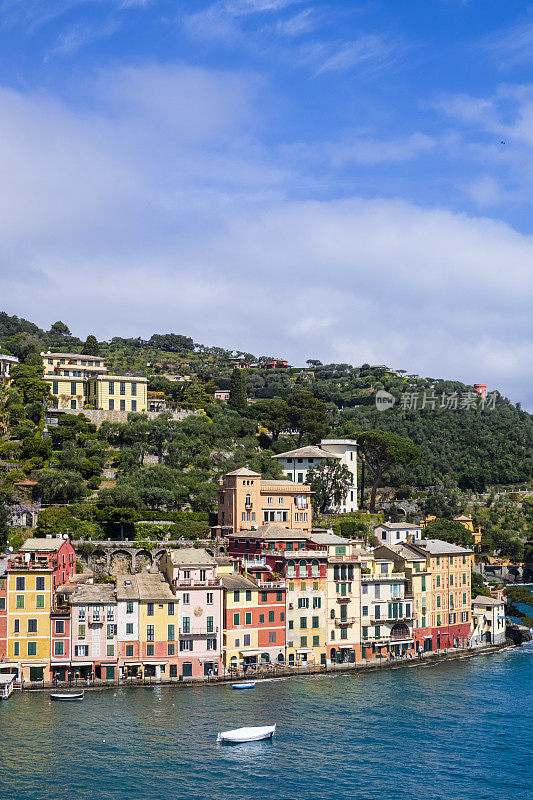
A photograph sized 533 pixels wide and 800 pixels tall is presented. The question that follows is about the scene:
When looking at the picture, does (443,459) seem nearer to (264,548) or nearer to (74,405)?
(74,405)

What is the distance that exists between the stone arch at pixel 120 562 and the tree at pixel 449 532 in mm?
38007

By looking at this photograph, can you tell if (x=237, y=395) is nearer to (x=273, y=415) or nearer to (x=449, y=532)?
(x=273, y=415)

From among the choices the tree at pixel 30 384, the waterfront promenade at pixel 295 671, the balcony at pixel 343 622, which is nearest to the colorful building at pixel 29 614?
the waterfront promenade at pixel 295 671

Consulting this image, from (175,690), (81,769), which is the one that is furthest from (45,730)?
(175,690)

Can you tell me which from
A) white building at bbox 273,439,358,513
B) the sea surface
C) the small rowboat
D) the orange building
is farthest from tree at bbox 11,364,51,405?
the sea surface

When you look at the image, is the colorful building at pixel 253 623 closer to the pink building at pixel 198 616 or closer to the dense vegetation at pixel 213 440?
the pink building at pixel 198 616

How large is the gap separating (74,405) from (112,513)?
3261cm

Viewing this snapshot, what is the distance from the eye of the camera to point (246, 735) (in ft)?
167

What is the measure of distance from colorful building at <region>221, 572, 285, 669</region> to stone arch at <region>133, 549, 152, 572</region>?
Result: 1185cm

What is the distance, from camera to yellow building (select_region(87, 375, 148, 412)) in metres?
110

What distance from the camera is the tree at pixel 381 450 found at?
117 metres

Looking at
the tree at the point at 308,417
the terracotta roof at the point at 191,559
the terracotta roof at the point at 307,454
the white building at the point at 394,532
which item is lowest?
the terracotta roof at the point at 191,559

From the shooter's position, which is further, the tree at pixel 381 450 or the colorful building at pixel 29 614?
the tree at pixel 381 450

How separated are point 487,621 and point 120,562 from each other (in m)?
31.7
